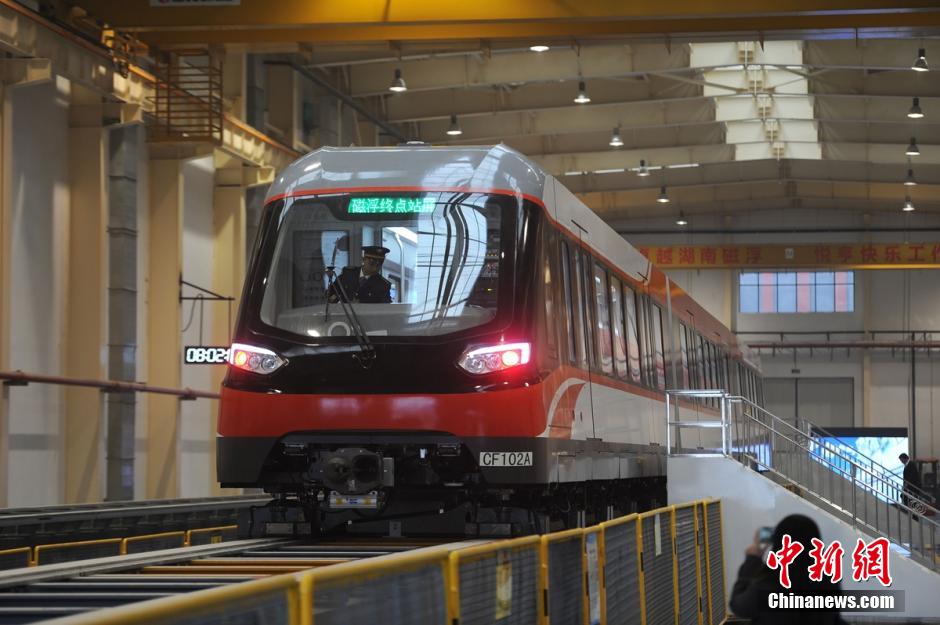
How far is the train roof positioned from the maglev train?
14 mm

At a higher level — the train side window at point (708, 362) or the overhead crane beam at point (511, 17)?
the overhead crane beam at point (511, 17)

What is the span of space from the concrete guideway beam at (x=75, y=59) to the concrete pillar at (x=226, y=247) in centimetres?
216

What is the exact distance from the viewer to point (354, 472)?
10.7 m

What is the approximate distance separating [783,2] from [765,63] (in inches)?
447

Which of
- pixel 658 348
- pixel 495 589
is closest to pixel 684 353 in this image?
pixel 658 348

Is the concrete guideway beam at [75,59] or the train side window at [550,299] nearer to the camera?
the train side window at [550,299]

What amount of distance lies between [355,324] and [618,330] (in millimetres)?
4949

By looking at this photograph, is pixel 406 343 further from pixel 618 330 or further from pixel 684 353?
pixel 684 353

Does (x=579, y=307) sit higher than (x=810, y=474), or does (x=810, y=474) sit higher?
(x=579, y=307)

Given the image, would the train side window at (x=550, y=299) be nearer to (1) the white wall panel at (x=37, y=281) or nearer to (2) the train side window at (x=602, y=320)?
(2) the train side window at (x=602, y=320)

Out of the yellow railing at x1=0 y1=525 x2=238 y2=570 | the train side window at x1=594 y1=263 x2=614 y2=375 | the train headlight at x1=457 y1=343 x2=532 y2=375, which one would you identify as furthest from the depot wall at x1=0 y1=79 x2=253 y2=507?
the train headlight at x1=457 y1=343 x2=532 y2=375

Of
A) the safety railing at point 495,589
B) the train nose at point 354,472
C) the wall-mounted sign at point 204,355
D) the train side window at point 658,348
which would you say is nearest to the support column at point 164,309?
the wall-mounted sign at point 204,355

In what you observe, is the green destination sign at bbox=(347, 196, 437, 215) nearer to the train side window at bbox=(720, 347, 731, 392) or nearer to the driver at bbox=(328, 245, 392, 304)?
the driver at bbox=(328, 245, 392, 304)

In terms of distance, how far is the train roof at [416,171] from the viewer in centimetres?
1160
